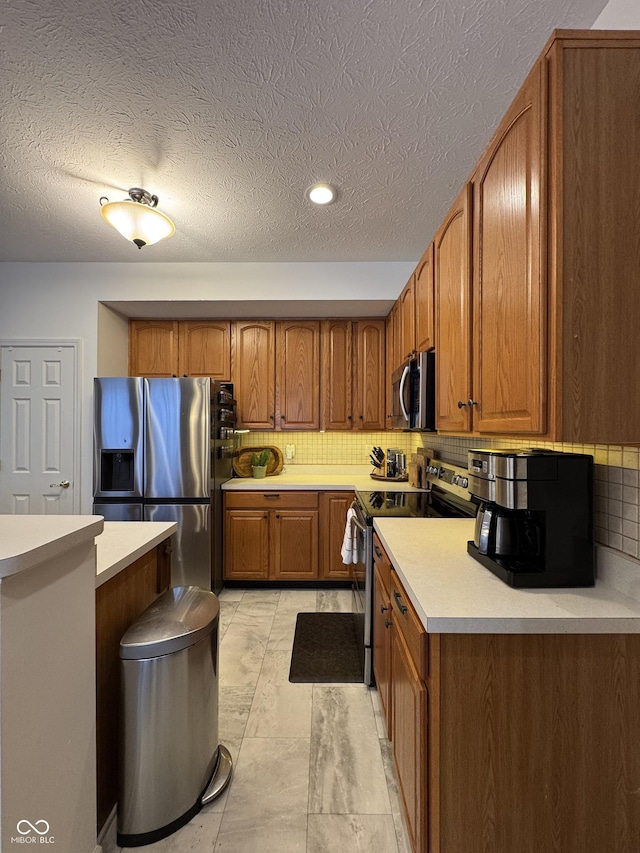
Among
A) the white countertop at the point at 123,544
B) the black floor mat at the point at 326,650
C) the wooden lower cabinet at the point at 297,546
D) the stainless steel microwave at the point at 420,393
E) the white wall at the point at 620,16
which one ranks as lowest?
the black floor mat at the point at 326,650

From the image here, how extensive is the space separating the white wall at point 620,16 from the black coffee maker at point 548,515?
4.08 feet

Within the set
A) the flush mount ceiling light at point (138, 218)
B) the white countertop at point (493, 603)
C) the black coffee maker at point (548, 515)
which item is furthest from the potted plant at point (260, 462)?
the black coffee maker at point (548, 515)

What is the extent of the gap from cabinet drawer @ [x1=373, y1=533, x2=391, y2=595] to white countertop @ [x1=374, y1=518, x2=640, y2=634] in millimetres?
189

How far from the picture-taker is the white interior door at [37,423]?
308 cm

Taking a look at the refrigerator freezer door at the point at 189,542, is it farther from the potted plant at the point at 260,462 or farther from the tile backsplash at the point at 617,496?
the tile backsplash at the point at 617,496

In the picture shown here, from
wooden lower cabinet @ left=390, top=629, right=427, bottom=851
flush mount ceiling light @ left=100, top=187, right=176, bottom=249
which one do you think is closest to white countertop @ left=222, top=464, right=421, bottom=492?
wooden lower cabinet @ left=390, top=629, right=427, bottom=851

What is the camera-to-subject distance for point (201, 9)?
1.19 metres

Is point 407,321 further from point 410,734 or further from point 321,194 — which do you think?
point 410,734

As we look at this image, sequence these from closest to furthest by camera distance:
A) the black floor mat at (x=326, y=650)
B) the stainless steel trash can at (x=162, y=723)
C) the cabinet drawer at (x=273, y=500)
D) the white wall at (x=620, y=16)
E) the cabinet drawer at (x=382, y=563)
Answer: the white wall at (x=620, y=16) → the stainless steel trash can at (x=162, y=723) → the cabinet drawer at (x=382, y=563) → the black floor mat at (x=326, y=650) → the cabinet drawer at (x=273, y=500)

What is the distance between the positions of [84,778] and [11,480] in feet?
9.25

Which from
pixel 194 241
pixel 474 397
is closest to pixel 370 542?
pixel 474 397

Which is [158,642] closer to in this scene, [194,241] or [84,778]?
[84,778]

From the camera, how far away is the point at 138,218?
1993mm

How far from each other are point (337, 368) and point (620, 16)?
2.61 meters
